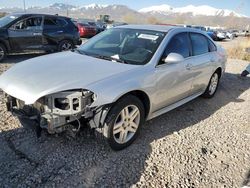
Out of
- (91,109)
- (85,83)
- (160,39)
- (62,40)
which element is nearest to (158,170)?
(91,109)

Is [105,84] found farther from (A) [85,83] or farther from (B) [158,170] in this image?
(B) [158,170]

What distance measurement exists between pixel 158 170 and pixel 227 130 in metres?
1.97

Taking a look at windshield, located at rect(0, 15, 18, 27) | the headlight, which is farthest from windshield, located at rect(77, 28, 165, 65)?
windshield, located at rect(0, 15, 18, 27)

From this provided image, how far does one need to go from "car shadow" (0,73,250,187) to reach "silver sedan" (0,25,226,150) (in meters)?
0.25

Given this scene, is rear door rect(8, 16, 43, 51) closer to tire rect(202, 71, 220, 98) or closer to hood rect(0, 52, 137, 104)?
hood rect(0, 52, 137, 104)

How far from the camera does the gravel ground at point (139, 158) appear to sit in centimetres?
320

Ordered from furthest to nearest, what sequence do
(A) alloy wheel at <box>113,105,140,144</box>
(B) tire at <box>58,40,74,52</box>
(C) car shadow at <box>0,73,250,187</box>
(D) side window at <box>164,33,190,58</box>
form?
(B) tire at <box>58,40,74,52</box> < (D) side window at <box>164,33,190,58</box> < (A) alloy wheel at <box>113,105,140,144</box> < (C) car shadow at <box>0,73,250,187</box>

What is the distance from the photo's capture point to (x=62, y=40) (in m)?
10.6

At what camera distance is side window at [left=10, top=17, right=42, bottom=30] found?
9.28 m

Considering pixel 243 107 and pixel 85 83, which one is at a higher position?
pixel 85 83

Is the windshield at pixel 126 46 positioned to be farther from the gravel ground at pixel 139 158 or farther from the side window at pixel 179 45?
the gravel ground at pixel 139 158

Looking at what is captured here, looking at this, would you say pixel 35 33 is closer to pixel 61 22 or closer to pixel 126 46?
pixel 61 22

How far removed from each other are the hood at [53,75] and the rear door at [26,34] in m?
5.64

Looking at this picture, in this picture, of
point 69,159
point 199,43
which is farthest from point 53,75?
point 199,43
